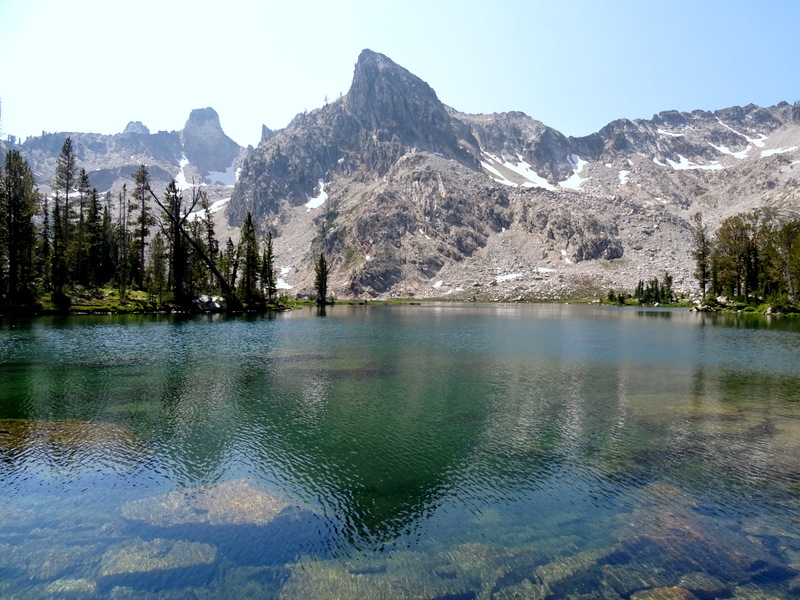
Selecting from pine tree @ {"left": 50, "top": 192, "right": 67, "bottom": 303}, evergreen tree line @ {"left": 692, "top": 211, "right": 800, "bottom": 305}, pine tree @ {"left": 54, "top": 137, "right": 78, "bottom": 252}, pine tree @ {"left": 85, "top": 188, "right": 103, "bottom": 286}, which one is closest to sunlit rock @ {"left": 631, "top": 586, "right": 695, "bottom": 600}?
pine tree @ {"left": 50, "top": 192, "right": 67, "bottom": 303}

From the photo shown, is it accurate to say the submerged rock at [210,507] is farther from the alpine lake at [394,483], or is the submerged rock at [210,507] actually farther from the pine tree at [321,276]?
the pine tree at [321,276]

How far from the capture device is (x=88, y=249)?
100875 mm

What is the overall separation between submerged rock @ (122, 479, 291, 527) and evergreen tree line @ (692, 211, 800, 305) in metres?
128

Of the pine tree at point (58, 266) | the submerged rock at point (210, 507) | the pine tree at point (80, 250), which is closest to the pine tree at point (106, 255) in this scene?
the pine tree at point (80, 250)

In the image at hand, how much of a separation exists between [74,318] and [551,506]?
84686 mm

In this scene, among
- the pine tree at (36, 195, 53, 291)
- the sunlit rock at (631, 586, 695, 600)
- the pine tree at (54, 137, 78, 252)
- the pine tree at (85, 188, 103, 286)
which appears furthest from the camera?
the pine tree at (85, 188, 103, 286)

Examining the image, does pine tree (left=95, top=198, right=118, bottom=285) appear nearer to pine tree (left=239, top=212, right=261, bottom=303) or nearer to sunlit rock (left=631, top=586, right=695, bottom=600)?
pine tree (left=239, top=212, right=261, bottom=303)

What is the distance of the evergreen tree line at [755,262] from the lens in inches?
4382

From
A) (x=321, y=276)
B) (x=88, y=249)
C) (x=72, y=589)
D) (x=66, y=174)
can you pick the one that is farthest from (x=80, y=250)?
(x=72, y=589)

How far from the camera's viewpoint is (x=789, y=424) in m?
26.4

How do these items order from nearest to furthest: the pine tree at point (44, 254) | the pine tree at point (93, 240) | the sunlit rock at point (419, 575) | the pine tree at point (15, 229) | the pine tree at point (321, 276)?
the sunlit rock at point (419, 575) → the pine tree at point (15, 229) → the pine tree at point (44, 254) → the pine tree at point (93, 240) → the pine tree at point (321, 276)

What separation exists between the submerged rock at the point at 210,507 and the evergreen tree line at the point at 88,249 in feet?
259

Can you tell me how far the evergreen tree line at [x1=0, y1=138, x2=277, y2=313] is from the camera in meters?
76.4

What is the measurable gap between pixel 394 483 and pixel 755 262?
5983 inches
